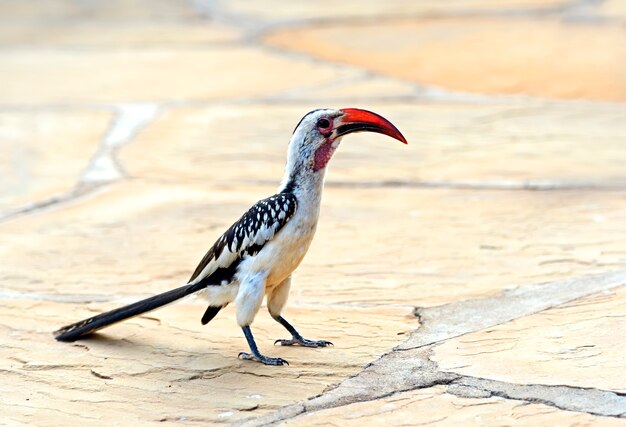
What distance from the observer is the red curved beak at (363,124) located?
371 centimetres

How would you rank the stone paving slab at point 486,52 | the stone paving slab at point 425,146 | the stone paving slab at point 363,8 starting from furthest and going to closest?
the stone paving slab at point 363,8 → the stone paving slab at point 486,52 → the stone paving slab at point 425,146

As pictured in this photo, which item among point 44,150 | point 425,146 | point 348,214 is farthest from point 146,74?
point 348,214

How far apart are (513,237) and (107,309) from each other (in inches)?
72.6

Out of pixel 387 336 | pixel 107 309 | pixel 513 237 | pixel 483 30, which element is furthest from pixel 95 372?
pixel 483 30

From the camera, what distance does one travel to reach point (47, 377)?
11.8 feet

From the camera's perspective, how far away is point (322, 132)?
379cm

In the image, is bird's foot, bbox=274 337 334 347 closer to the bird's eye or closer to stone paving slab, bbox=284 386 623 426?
stone paving slab, bbox=284 386 623 426

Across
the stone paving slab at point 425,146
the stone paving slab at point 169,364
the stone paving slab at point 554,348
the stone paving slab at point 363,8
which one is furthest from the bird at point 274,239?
the stone paving slab at point 363,8

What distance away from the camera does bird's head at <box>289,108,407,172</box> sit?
3752mm

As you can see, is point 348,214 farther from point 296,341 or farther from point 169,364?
point 169,364

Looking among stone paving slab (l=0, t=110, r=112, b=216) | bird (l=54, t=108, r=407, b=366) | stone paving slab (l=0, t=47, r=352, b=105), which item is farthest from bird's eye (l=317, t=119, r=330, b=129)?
stone paving slab (l=0, t=47, r=352, b=105)

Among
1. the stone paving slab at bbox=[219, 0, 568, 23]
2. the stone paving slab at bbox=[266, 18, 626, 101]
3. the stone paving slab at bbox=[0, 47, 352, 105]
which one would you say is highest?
the stone paving slab at bbox=[219, 0, 568, 23]

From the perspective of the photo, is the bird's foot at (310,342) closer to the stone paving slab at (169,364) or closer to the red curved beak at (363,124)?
the stone paving slab at (169,364)

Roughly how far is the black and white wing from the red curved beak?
0.29m
